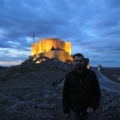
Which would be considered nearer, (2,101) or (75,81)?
(75,81)

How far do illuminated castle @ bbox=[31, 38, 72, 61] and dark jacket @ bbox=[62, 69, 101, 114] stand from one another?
55646mm

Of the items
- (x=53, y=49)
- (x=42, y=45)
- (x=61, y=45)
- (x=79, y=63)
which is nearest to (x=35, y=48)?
(x=42, y=45)

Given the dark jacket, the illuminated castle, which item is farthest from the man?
the illuminated castle

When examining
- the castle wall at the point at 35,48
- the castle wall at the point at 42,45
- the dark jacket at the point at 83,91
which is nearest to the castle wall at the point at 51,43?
the castle wall at the point at 42,45

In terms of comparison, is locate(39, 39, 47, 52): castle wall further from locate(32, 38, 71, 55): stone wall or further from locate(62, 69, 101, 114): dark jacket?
locate(62, 69, 101, 114): dark jacket

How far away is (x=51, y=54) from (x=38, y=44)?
44.3 feet

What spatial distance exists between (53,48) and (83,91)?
62299 millimetres

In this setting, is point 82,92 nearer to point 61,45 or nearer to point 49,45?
point 49,45

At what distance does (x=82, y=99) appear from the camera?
3.89 metres

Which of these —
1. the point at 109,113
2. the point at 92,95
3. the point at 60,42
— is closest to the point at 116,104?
the point at 109,113

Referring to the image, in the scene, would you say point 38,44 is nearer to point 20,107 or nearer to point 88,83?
point 20,107

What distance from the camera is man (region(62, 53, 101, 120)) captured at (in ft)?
12.8

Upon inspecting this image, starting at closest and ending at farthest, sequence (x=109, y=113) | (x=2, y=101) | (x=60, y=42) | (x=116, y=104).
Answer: (x=109, y=113), (x=116, y=104), (x=2, y=101), (x=60, y=42)

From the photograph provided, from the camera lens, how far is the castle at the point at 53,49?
199 ft
